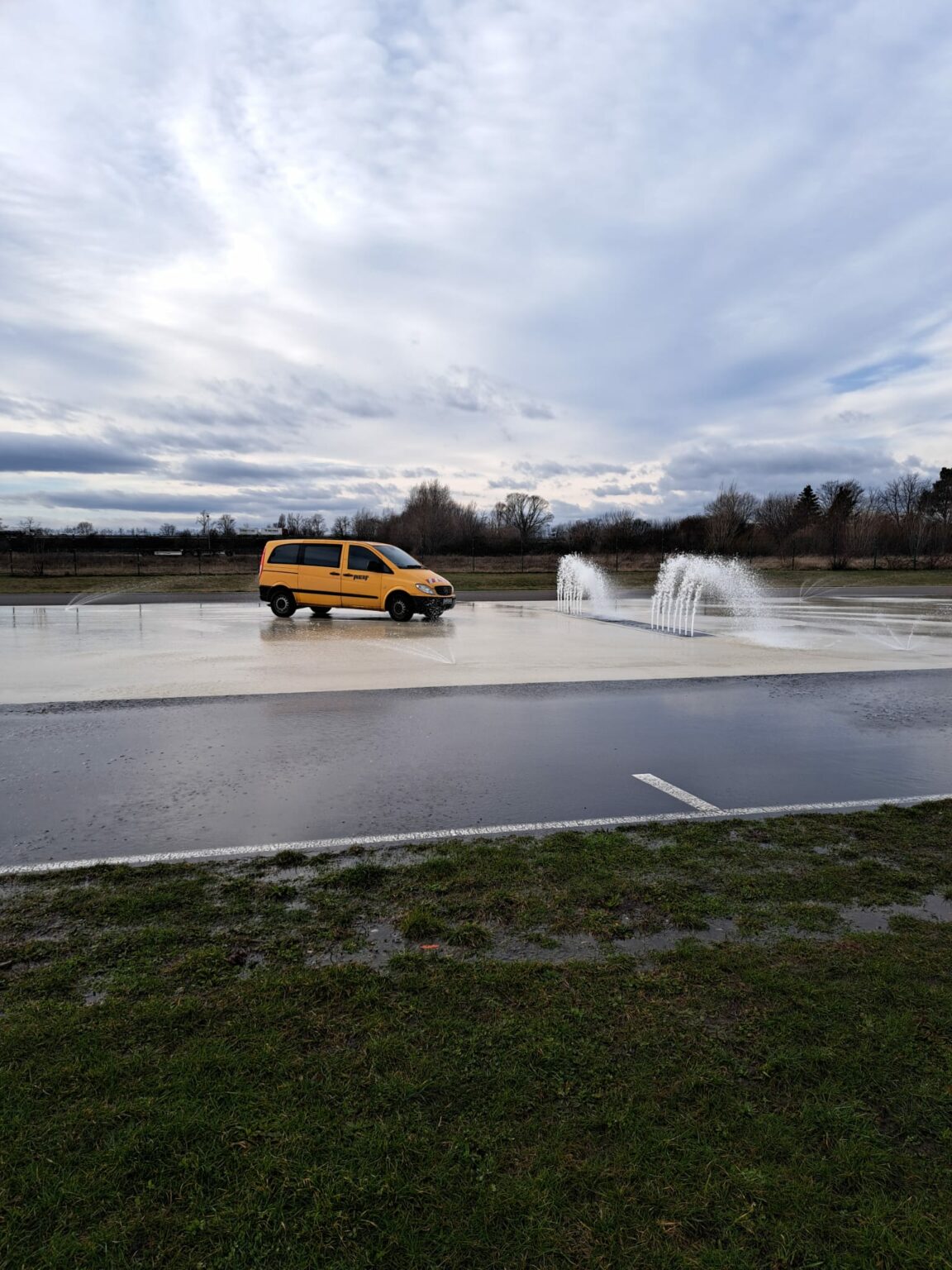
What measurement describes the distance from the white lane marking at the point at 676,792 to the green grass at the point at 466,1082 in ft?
4.78

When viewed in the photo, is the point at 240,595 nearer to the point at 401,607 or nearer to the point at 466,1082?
the point at 401,607

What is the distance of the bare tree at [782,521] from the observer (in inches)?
2035

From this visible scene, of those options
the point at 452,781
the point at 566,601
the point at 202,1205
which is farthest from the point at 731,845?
the point at 566,601

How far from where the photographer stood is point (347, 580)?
19.0 m

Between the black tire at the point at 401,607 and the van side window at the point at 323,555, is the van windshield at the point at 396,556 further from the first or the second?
Answer: the van side window at the point at 323,555

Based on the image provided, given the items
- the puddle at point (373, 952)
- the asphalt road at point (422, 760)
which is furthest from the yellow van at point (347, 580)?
the puddle at point (373, 952)

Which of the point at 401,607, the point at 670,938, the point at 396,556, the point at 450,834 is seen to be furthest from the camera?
the point at 396,556

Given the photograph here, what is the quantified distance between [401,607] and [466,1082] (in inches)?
647

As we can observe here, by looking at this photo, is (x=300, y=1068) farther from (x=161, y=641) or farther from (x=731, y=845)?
(x=161, y=641)

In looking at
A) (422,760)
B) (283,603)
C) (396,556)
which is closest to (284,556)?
(283,603)

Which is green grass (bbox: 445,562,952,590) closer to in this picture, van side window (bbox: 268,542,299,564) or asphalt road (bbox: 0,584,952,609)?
asphalt road (bbox: 0,584,952,609)

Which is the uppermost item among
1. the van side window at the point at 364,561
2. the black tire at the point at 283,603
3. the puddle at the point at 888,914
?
the van side window at the point at 364,561

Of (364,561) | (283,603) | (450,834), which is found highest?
(364,561)

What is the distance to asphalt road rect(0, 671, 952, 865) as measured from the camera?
17.2 feet
